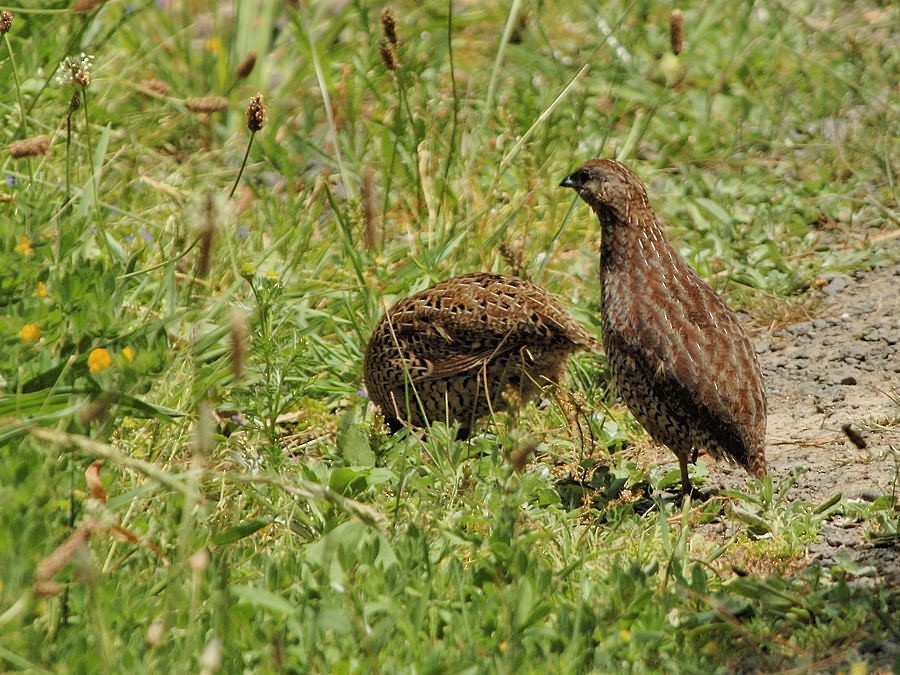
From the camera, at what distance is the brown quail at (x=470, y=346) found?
527 cm

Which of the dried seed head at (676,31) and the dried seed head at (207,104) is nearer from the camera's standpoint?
the dried seed head at (207,104)

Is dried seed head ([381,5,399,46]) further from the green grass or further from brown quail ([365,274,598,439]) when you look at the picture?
brown quail ([365,274,598,439])

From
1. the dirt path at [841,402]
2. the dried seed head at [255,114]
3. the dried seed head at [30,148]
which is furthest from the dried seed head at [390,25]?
the dirt path at [841,402]

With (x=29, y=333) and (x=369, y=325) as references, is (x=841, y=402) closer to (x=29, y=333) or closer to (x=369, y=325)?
(x=369, y=325)

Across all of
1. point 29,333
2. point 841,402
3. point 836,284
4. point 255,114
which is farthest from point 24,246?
point 836,284

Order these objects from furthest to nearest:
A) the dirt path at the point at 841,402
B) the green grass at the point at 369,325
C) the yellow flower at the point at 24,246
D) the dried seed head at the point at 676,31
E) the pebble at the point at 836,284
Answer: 1. the pebble at the point at 836,284
2. the dried seed head at the point at 676,31
3. the yellow flower at the point at 24,246
4. the dirt path at the point at 841,402
5. the green grass at the point at 369,325

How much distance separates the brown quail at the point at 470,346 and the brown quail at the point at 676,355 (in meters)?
0.26

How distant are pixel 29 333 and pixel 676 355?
2.18 m

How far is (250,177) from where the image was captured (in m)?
7.50

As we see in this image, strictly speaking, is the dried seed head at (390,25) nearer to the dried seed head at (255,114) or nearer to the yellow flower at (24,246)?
the dried seed head at (255,114)

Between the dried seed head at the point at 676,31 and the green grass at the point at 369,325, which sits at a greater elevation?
the dried seed head at the point at 676,31

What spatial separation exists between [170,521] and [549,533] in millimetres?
1105

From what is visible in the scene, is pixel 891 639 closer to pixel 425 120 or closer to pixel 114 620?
pixel 114 620

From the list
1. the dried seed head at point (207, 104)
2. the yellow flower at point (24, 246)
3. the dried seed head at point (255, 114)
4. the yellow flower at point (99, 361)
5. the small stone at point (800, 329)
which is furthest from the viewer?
the small stone at point (800, 329)
